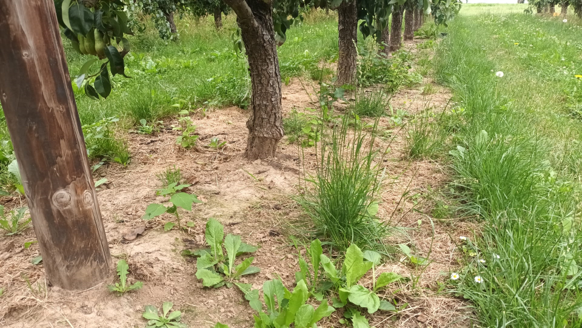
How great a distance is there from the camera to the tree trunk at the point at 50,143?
4.00ft

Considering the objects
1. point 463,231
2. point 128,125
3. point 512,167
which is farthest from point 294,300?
point 128,125

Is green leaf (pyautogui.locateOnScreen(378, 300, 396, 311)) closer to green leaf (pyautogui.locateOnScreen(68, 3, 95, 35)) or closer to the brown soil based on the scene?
the brown soil

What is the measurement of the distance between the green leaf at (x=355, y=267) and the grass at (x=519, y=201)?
1.28 ft

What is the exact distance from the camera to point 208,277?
1607mm

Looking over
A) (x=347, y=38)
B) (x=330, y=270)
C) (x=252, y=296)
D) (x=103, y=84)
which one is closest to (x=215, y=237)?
(x=252, y=296)

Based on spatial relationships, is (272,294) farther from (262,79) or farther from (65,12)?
(262,79)

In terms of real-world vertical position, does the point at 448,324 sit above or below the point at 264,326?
below

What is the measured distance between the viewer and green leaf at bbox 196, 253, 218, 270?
168 cm

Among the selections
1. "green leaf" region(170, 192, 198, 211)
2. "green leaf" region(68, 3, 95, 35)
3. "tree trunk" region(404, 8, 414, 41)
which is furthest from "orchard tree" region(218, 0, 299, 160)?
"tree trunk" region(404, 8, 414, 41)

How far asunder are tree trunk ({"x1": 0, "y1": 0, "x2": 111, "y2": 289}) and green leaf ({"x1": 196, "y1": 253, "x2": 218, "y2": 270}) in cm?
37

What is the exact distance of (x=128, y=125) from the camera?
3484 millimetres

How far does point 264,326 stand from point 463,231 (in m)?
1.21

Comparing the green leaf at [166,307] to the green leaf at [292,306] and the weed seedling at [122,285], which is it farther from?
the green leaf at [292,306]

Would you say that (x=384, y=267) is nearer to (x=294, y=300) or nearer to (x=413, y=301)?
(x=413, y=301)
